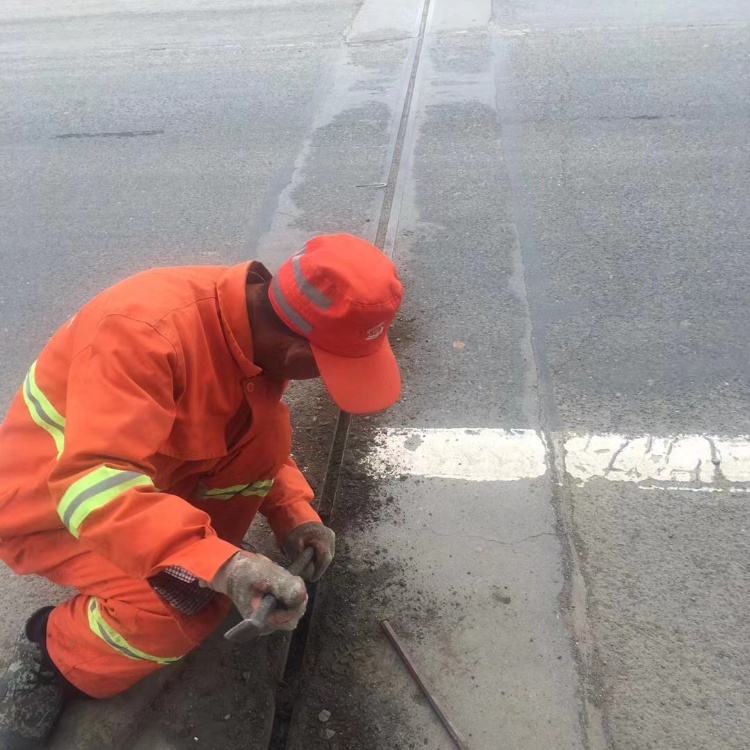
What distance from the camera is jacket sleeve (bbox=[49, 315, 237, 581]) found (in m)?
1.55

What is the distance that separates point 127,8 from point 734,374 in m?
9.68

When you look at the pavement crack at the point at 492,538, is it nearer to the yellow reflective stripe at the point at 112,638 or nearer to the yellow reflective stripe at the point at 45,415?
the yellow reflective stripe at the point at 112,638

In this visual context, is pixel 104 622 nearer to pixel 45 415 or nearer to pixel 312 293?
pixel 45 415

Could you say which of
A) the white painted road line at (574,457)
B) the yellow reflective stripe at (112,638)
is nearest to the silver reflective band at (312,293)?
the yellow reflective stripe at (112,638)

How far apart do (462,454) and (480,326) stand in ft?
3.04

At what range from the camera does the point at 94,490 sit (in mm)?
1546

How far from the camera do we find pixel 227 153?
18.3 ft

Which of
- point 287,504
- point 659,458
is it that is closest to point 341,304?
point 287,504

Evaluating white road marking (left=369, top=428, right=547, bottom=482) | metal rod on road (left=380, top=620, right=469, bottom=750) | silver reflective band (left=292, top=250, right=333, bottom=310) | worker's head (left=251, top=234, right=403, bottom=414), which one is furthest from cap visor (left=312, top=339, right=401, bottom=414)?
white road marking (left=369, top=428, right=547, bottom=482)

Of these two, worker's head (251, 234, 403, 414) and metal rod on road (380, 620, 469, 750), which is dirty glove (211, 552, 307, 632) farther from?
metal rod on road (380, 620, 469, 750)

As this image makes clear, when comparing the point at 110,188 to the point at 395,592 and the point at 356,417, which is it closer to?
the point at 356,417

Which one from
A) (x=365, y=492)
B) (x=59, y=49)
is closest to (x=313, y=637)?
(x=365, y=492)

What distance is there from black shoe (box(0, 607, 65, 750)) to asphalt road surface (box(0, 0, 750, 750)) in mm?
91

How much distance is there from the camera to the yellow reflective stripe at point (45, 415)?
1784 millimetres
